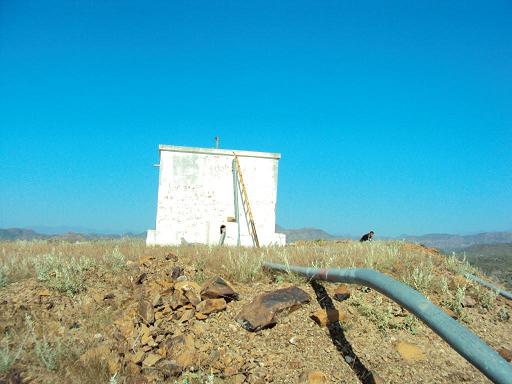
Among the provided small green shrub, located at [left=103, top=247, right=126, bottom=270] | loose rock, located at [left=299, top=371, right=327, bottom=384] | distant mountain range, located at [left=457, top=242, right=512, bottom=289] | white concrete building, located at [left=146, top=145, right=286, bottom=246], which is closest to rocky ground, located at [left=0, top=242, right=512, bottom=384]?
→ loose rock, located at [left=299, top=371, right=327, bottom=384]

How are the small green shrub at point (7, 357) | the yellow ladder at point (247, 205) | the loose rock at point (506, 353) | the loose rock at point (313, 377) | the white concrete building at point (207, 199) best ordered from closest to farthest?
the loose rock at point (313, 377) < the small green shrub at point (7, 357) < the loose rock at point (506, 353) < the white concrete building at point (207, 199) < the yellow ladder at point (247, 205)

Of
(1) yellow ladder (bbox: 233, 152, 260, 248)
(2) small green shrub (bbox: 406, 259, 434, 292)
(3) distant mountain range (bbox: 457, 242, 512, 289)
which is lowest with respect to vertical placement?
(3) distant mountain range (bbox: 457, 242, 512, 289)

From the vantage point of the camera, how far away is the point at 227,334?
504cm

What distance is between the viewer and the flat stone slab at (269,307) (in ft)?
16.7

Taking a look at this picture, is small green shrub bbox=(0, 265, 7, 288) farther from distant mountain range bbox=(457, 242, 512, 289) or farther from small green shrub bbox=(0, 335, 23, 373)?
distant mountain range bbox=(457, 242, 512, 289)

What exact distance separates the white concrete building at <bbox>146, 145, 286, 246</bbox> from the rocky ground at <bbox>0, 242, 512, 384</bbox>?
1147cm

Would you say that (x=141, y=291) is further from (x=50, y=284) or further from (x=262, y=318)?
(x=262, y=318)

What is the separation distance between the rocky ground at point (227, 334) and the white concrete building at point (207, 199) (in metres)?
11.5

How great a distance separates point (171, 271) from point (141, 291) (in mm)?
758

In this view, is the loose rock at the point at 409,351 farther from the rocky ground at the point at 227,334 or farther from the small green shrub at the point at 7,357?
the small green shrub at the point at 7,357

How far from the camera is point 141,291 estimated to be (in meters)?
6.31

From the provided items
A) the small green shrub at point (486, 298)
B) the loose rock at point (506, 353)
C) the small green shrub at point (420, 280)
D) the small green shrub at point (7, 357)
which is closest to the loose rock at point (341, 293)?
the small green shrub at point (420, 280)

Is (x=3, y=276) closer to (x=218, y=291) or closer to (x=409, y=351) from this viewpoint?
(x=218, y=291)

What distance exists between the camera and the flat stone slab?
5102mm
